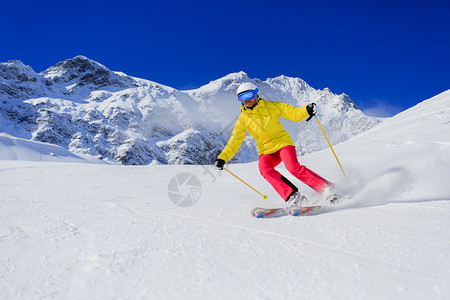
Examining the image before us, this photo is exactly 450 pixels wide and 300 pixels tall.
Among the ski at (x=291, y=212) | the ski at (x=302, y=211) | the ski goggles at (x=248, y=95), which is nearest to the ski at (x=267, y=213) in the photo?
the ski at (x=291, y=212)

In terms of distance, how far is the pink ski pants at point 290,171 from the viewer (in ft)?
12.9

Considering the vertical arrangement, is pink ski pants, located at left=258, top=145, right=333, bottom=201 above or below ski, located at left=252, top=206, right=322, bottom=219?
above

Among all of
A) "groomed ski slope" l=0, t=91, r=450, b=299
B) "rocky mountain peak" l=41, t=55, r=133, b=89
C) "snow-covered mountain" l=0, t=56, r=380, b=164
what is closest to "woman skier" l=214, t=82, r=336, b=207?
"groomed ski slope" l=0, t=91, r=450, b=299

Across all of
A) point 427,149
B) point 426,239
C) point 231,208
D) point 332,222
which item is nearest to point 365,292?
point 426,239

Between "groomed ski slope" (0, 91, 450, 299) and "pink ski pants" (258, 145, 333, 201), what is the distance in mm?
288

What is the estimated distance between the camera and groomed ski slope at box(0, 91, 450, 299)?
5.24ft

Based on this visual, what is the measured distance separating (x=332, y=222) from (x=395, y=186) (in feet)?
5.97

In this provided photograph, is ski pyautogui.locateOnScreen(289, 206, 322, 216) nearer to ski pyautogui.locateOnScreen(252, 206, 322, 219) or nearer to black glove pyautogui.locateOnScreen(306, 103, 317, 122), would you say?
ski pyautogui.locateOnScreen(252, 206, 322, 219)

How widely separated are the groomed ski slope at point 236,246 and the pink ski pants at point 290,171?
0.29m

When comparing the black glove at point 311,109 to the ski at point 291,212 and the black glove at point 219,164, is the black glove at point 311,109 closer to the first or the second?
the ski at point 291,212

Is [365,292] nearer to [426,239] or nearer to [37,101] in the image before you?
[426,239]

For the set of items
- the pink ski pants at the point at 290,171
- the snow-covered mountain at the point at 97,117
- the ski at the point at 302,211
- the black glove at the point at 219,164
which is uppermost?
the snow-covered mountain at the point at 97,117

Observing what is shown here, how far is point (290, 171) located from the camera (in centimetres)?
415

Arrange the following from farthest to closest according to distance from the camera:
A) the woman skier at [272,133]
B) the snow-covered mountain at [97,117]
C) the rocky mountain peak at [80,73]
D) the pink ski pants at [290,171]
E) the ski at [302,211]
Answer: the rocky mountain peak at [80,73] → the snow-covered mountain at [97,117] → the woman skier at [272,133] → the pink ski pants at [290,171] → the ski at [302,211]
